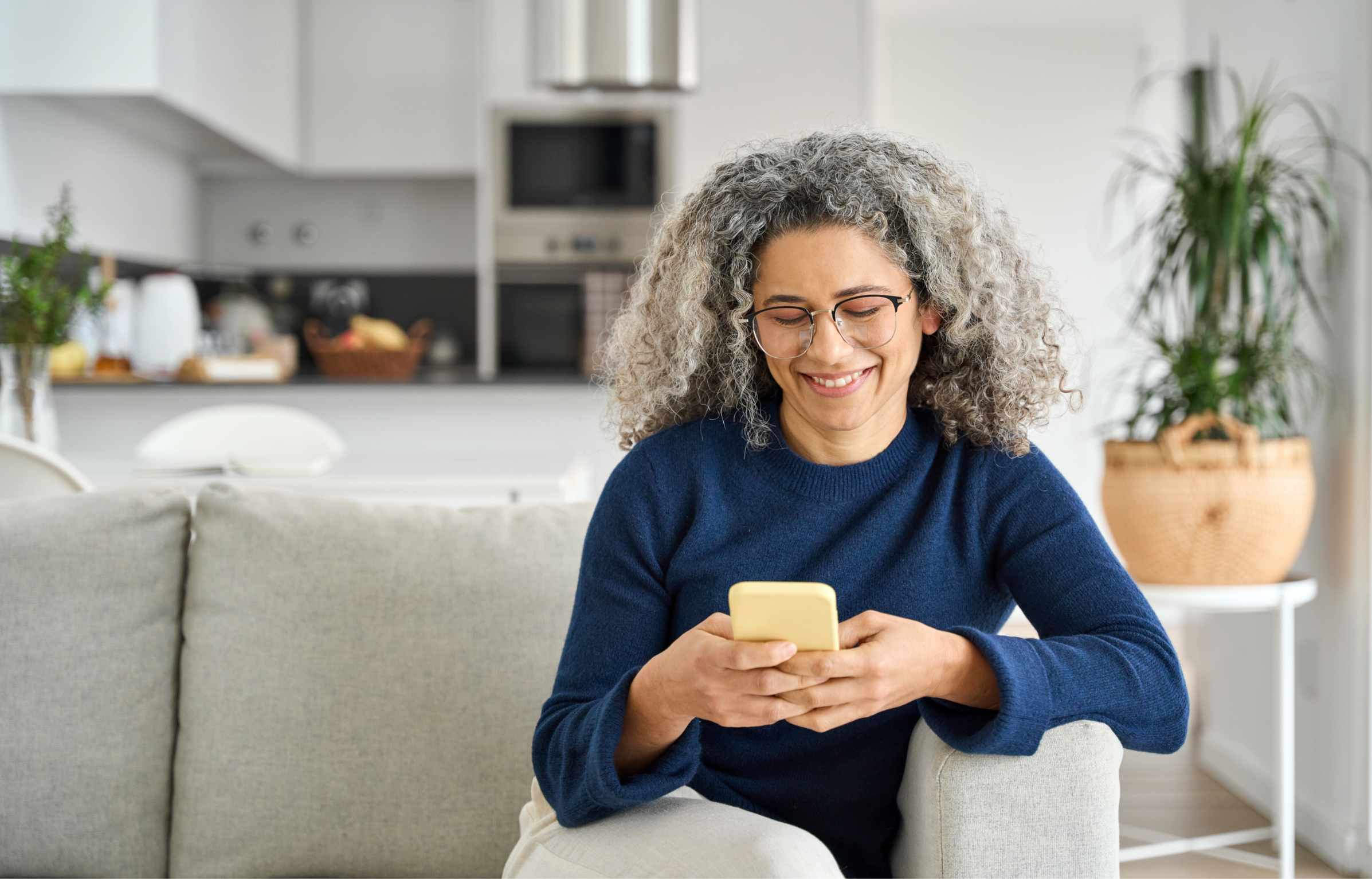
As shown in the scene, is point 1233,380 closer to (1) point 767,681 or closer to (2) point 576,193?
(1) point 767,681

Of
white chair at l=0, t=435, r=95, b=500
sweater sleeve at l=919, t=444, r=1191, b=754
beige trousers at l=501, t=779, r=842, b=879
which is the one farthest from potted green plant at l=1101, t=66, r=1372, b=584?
white chair at l=0, t=435, r=95, b=500

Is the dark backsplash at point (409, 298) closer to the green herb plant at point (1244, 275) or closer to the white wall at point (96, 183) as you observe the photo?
the white wall at point (96, 183)

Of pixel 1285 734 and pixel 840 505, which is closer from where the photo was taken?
pixel 840 505

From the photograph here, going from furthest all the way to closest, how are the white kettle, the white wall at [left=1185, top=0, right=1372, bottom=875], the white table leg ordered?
the white kettle
the white wall at [left=1185, top=0, right=1372, bottom=875]
the white table leg

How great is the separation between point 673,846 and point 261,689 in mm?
714

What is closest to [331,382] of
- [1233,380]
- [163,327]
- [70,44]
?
[163,327]


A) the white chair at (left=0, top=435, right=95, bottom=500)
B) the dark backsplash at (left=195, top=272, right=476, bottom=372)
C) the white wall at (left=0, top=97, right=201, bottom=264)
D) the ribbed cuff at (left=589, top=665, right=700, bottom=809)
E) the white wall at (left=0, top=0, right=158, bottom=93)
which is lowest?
the ribbed cuff at (left=589, top=665, right=700, bottom=809)

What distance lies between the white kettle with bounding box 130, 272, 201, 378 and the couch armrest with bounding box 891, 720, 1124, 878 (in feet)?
13.1

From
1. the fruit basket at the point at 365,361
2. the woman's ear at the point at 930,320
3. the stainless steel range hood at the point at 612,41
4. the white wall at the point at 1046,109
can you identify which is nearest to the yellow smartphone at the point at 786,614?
the woman's ear at the point at 930,320

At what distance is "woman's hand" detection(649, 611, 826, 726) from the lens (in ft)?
3.23

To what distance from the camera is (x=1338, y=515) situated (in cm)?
269

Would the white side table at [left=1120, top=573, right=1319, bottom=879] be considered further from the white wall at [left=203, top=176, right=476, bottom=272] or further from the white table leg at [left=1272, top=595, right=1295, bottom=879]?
the white wall at [left=203, top=176, right=476, bottom=272]

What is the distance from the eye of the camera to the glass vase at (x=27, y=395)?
2.57m

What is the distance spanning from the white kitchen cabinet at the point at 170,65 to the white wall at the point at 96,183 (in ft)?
0.31
